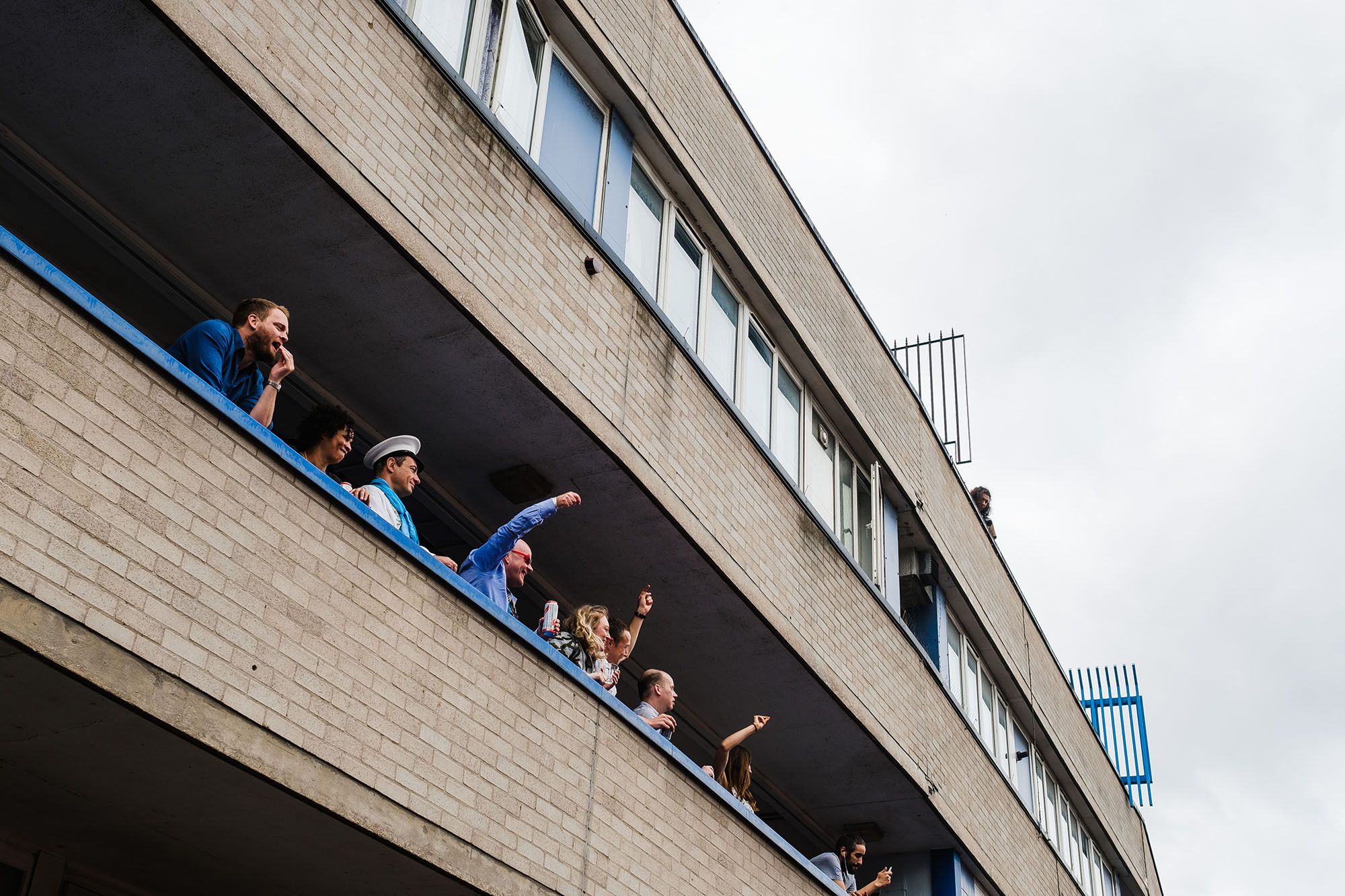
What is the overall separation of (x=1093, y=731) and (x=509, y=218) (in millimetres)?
15881

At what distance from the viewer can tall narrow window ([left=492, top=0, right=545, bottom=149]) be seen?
375 inches

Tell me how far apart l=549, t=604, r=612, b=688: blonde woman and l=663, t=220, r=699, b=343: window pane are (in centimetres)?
311

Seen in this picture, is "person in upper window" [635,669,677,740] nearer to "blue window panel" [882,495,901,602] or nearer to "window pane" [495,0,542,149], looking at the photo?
"window pane" [495,0,542,149]

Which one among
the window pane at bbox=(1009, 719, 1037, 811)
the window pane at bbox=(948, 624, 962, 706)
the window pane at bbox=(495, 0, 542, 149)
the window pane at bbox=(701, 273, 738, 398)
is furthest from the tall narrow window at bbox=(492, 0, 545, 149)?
the window pane at bbox=(1009, 719, 1037, 811)

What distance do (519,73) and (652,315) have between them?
1862mm

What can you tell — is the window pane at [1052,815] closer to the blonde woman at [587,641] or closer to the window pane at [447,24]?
the blonde woman at [587,641]

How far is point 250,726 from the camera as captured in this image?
580 centimetres

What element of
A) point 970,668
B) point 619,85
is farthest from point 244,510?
point 970,668

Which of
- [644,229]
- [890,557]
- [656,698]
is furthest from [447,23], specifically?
[890,557]

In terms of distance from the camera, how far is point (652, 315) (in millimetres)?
10203

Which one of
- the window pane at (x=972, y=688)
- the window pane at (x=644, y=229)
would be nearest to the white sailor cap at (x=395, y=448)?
the window pane at (x=644, y=229)

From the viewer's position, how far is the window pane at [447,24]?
8875 millimetres

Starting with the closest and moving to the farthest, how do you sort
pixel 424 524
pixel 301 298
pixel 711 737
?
pixel 301 298 → pixel 424 524 → pixel 711 737

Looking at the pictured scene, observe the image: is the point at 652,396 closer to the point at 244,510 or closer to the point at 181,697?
the point at 244,510
